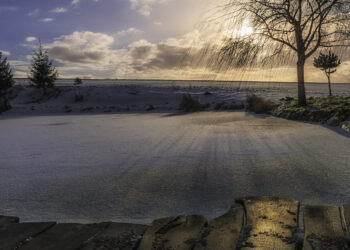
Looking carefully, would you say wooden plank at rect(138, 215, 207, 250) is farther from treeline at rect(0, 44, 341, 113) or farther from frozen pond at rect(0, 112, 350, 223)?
treeline at rect(0, 44, 341, 113)

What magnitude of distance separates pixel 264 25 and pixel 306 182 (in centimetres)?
765

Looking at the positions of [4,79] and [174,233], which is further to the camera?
[4,79]

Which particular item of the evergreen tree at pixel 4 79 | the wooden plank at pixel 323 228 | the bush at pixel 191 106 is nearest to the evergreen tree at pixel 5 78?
the evergreen tree at pixel 4 79

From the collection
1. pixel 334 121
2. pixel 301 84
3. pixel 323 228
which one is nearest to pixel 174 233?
pixel 323 228

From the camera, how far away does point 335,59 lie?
2547 cm

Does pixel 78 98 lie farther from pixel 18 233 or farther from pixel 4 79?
pixel 18 233

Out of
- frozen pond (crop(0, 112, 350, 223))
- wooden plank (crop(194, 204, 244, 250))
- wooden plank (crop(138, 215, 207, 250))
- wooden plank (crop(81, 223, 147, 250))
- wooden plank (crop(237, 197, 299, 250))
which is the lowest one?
frozen pond (crop(0, 112, 350, 223))

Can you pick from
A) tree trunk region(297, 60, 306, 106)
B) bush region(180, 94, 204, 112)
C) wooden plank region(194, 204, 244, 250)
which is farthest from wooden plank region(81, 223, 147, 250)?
bush region(180, 94, 204, 112)

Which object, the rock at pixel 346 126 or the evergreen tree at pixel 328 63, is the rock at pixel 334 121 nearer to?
the rock at pixel 346 126

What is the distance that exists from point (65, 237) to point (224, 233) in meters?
0.88

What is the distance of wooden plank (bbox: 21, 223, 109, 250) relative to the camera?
4.59 ft

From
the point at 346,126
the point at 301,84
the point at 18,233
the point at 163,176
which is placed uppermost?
the point at 301,84

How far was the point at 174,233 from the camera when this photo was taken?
1.50m

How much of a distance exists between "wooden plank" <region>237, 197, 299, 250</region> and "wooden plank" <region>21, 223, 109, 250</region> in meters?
0.84
